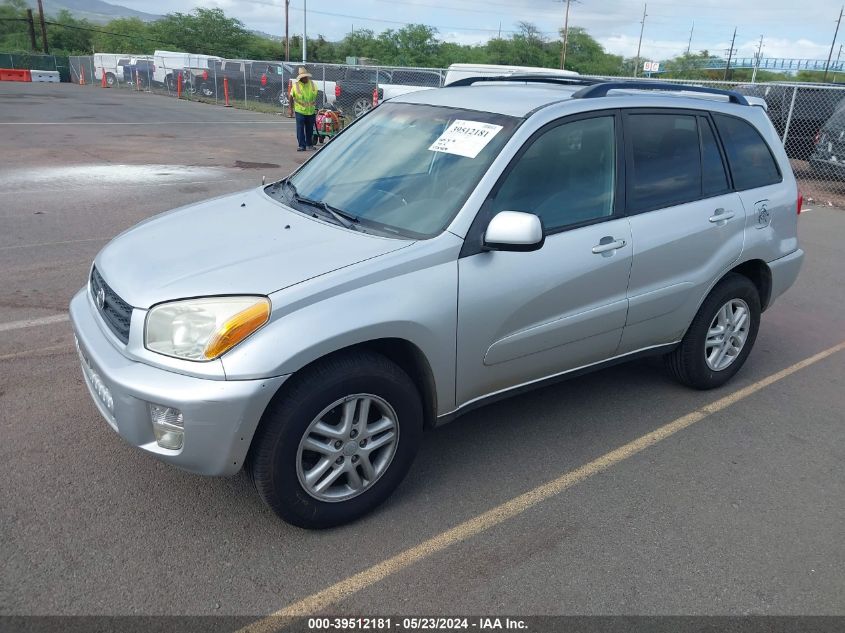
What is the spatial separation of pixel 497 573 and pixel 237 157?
41.1 feet

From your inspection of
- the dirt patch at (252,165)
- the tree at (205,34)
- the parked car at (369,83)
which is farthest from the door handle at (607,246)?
the tree at (205,34)

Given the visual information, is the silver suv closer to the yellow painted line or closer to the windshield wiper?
the windshield wiper

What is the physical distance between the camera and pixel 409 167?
3715 mm

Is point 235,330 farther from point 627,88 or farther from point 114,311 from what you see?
point 627,88

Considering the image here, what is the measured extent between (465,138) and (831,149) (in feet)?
40.1

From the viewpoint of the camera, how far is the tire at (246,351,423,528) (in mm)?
2797

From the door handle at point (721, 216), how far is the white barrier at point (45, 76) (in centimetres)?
5104

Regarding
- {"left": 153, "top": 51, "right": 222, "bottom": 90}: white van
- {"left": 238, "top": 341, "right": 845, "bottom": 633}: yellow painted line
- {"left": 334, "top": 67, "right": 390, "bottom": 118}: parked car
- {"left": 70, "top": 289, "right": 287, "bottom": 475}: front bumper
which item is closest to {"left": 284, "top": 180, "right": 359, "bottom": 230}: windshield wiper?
{"left": 70, "top": 289, "right": 287, "bottom": 475}: front bumper

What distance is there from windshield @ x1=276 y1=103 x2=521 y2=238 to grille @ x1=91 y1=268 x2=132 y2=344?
3.74 ft

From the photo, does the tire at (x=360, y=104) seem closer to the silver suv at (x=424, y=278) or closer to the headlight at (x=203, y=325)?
the silver suv at (x=424, y=278)

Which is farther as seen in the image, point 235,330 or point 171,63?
point 171,63

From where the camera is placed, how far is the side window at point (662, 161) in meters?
3.93

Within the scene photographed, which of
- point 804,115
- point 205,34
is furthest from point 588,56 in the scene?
point 804,115

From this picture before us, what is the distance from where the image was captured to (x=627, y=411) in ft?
14.4
